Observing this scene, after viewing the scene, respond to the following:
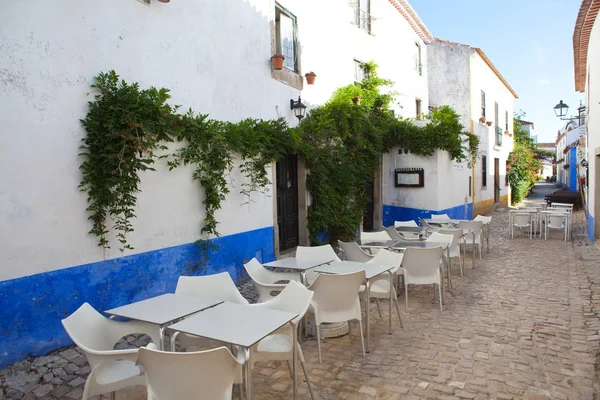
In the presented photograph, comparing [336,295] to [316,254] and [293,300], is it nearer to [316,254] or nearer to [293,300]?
[293,300]

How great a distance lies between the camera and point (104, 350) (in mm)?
2734

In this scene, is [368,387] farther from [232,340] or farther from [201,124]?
[201,124]

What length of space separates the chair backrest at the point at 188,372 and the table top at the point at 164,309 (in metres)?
0.59

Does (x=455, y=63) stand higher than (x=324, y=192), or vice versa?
(x=455, y=63)

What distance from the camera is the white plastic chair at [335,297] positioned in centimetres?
354

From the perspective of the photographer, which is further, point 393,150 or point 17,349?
point 393,150

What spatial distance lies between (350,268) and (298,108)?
4.46 m

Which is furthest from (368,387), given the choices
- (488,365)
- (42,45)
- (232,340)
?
(42,45)

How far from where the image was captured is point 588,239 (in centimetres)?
1012

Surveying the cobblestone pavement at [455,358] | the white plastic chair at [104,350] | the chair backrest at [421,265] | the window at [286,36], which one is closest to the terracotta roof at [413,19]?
the window at [286,36]

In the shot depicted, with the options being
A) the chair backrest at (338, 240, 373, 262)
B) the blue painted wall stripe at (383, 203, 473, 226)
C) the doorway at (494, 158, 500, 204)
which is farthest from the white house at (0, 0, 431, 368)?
the doorway at (494, 158, 500, 204)

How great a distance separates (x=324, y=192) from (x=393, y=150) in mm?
4456

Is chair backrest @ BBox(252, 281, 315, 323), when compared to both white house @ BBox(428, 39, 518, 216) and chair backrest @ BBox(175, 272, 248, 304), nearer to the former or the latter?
chair backrest @ BBox(175, 272, 248, 304)

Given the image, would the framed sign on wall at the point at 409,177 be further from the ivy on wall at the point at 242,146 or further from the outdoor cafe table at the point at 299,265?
the outdoor cafe table at the point at 299,265
